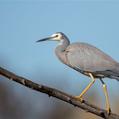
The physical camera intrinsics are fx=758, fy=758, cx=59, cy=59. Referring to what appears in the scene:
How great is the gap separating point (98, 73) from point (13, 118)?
19.7 m

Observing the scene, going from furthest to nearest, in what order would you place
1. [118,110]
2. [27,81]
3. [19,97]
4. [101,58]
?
1. [19,97]
2. [118,110]
3. [101,58]
4. [27,81]

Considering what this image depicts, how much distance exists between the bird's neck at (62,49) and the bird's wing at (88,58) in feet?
0.24

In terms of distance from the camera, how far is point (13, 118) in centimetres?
3039

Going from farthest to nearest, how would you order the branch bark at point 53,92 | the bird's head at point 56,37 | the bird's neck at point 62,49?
1. the bird's head at point 56,37
2. the bird's neck at point 62,49
3. the branch bark at point 53,92

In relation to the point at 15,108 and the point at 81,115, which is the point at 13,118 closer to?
the point at 15,108

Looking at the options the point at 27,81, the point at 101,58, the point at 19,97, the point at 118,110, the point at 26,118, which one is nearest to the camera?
the point at 27,81

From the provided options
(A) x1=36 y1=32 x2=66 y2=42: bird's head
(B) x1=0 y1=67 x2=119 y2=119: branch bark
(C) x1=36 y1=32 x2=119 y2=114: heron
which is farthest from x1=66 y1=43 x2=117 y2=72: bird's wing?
(B) x1=0 y1=67 x2=119 y2=119: branch bark

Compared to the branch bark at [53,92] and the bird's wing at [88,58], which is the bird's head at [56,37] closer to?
the bird's wing at [88,58]

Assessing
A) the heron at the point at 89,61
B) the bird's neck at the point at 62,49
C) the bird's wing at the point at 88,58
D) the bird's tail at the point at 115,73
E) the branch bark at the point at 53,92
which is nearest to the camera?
the branch bark at the point at 53,92

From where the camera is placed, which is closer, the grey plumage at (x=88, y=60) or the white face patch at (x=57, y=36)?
the grey plumage at (x=88, y=60)

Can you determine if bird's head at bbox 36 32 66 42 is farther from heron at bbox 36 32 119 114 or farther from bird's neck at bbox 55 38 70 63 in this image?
heron at bbox 36 32 119 114

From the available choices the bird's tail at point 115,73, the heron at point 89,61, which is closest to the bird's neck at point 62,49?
the heron at point 89,61

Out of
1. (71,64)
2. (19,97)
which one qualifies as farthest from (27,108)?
(71,64)

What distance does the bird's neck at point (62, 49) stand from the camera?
11.3 m
